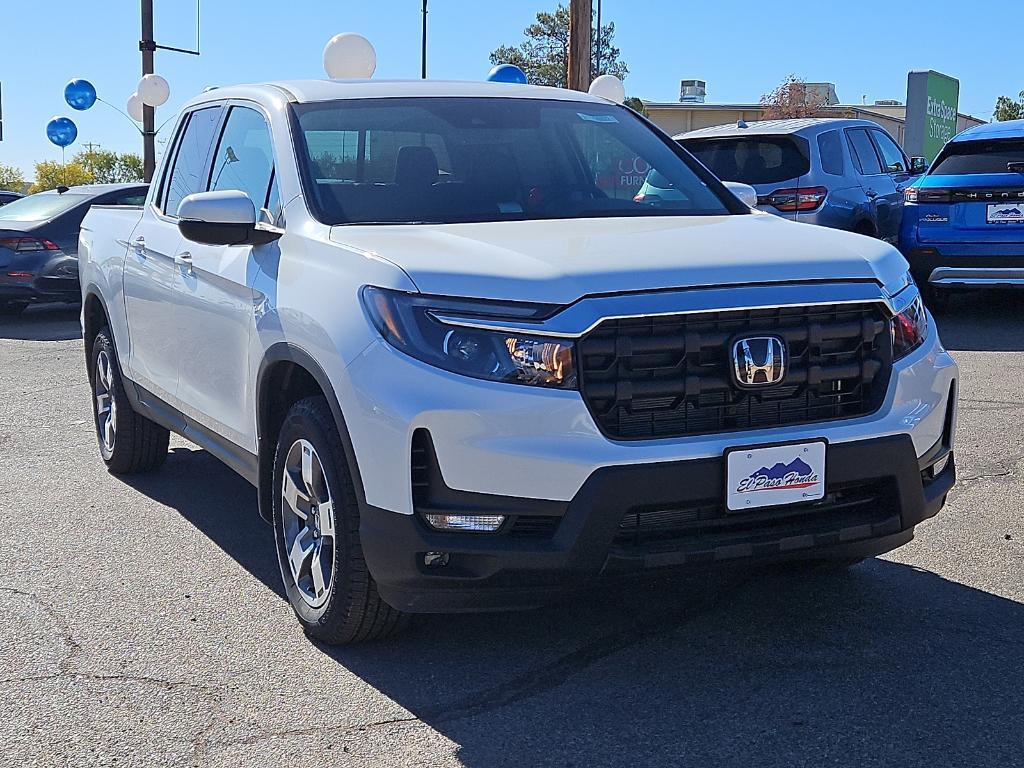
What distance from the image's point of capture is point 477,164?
15.3 ft

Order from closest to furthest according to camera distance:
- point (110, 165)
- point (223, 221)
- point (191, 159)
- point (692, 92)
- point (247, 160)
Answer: point (223, 221)
point (247, 160)
point (191, 159)
point (692, 92)
point (110, 165)

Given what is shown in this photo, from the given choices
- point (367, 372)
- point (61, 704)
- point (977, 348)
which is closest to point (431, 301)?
point (367, 372)

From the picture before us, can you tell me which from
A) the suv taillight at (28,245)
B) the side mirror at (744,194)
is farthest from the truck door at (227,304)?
the suv taillight at (28,245)

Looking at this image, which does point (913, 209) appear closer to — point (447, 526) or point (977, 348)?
point (977, 348)

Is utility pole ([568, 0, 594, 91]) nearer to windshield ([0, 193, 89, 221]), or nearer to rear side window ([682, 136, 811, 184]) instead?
rear side window ([682, 136, 811, 184])

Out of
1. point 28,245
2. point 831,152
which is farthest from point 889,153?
point 28,245

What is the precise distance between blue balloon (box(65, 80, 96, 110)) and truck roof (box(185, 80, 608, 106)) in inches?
870

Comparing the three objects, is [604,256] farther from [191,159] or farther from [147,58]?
[147,58]

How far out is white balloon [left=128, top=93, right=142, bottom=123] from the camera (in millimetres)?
22531

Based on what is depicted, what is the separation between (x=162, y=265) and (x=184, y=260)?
33cm

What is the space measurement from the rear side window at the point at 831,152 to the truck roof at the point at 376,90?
6.32 m

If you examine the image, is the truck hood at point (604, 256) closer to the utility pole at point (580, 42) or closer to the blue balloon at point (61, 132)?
the utility pole at point (580, 42)

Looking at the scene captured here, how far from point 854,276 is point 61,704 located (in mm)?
2542

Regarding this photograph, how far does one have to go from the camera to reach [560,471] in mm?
3314
